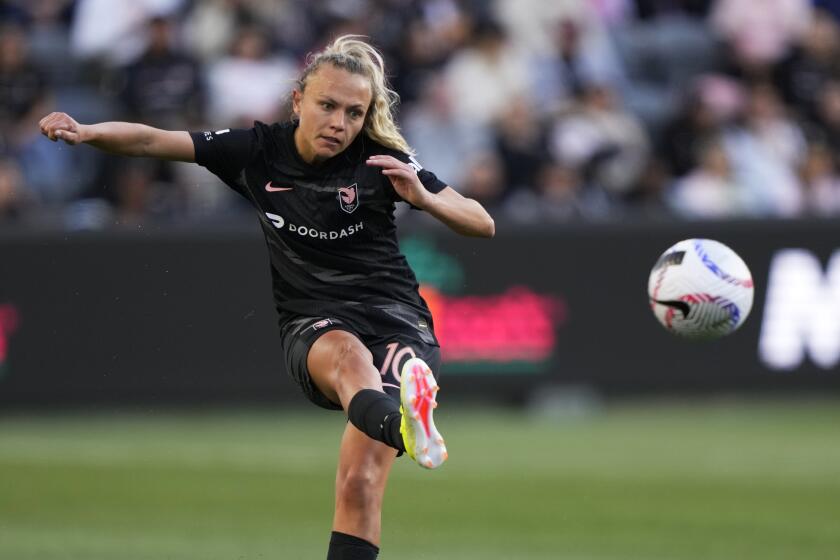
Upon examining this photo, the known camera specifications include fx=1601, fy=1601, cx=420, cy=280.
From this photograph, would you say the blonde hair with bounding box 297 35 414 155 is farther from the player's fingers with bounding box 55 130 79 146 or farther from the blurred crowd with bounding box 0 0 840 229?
the blurred crowd with bounding box 0 0 840 229

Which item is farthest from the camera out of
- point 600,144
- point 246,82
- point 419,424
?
point 600,144

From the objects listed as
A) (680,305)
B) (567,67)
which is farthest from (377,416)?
(567,67)

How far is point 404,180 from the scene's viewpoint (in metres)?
→ 6.46

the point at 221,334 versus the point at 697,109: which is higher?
the point at 697,109

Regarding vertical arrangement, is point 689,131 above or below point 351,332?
above

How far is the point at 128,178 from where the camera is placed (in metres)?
14.1

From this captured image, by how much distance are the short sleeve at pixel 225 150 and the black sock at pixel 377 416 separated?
1235mm

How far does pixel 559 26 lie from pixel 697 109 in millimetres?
1746

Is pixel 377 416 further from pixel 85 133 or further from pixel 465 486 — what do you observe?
pixel 465 486

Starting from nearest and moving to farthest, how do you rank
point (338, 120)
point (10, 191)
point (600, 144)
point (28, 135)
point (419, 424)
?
point (419, 424), point (338, 120), point (10, 191), point (28, 135), point (600, 144)

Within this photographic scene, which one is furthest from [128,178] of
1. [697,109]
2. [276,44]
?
[697,109]

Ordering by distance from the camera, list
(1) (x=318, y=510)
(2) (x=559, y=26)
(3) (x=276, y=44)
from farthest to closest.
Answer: (2) (x=559, y=26) → (3) (x=276, y=44) → (1) (x=318, y=510)

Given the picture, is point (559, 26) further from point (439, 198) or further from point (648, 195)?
point (439, 198)

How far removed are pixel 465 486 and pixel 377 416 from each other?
5615 millimetres
